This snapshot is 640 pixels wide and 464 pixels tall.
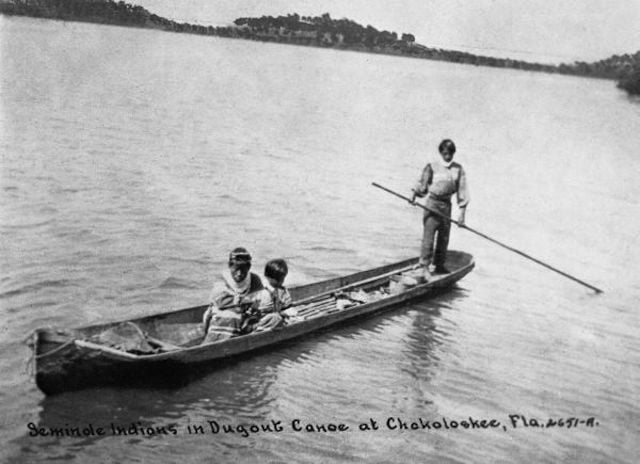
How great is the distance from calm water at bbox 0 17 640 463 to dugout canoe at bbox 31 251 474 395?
21 cm

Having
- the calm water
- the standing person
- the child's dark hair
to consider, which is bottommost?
the calm water

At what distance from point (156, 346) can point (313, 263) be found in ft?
18.5

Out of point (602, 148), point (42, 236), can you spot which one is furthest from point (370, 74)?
point (42, 236)

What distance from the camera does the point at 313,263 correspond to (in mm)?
13266

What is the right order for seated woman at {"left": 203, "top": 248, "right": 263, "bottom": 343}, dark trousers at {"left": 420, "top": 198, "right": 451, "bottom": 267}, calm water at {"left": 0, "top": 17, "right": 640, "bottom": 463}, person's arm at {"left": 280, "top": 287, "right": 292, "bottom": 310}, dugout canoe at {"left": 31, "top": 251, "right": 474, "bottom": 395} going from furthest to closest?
dark trousers at {"left": 420, "top": 198, "right": 451, "bottom": 267}, person's arm at {"left": 280, "top": 287, "right": 292, "bottom": 310}, seated woman at {"left": 203, "top": 248, "right": 263, "bottom": 343}, calm water at {"left": 0, "top": 17, "right": 640, "bottom": 463}, dugout canoe at {"left": 31, "top": 251, "right": 474, "bottom": 395}

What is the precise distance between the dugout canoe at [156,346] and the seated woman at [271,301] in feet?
0.41

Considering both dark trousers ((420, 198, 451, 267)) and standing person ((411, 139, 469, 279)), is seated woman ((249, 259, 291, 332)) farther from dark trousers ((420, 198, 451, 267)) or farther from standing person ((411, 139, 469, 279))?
dark trousers ((420, 198, 451, 267))

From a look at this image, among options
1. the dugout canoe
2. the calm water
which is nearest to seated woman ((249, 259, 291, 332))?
the dugout canoe

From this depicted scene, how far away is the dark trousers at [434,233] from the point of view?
11094 mm

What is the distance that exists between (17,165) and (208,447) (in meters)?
Result: 12.5

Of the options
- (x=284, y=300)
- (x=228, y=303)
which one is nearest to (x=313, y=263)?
(x=284, y=300)

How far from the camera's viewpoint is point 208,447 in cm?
677

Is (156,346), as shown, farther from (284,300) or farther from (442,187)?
(442,187)

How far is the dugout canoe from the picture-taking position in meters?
6.93
